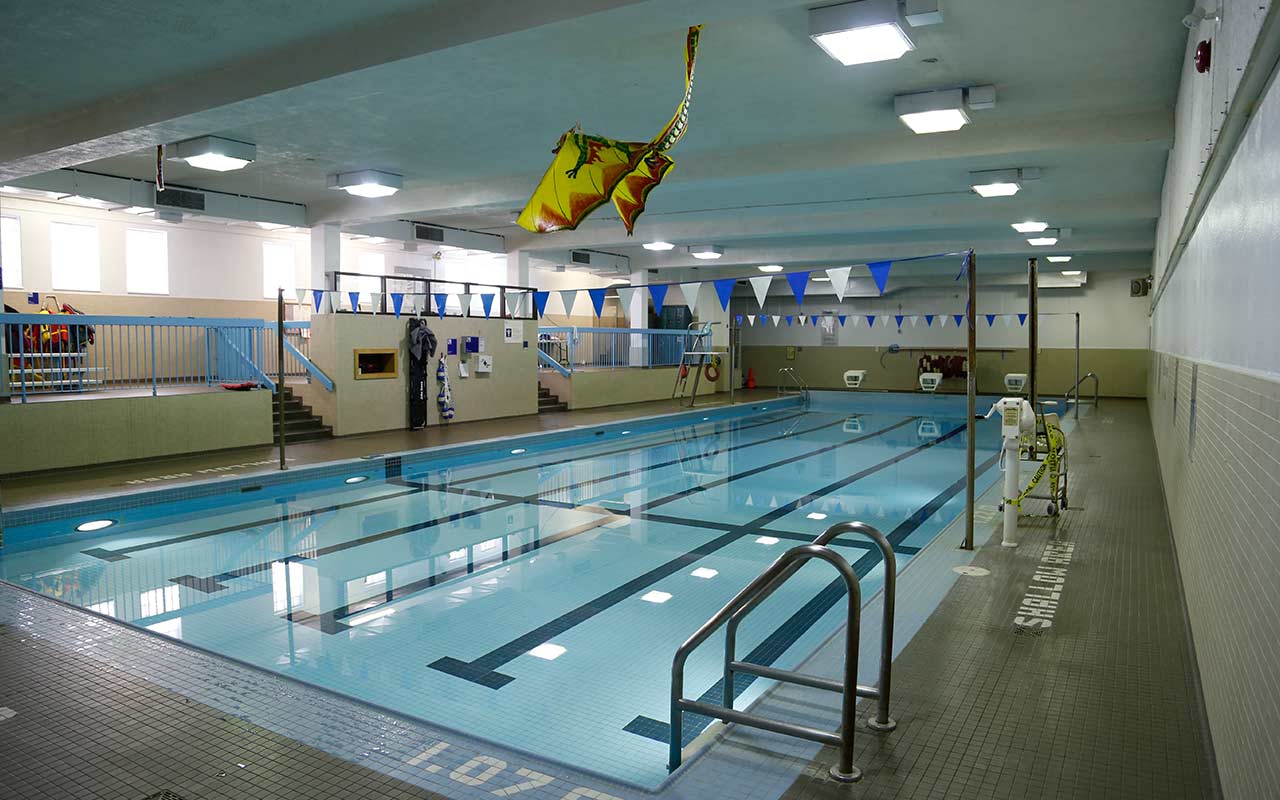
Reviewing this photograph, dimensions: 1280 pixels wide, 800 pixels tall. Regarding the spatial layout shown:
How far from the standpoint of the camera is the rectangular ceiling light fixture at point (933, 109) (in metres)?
6.78

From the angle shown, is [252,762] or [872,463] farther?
[872,463]

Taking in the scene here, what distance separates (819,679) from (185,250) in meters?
15.9

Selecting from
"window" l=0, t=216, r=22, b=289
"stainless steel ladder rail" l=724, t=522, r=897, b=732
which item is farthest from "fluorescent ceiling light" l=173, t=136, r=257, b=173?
"stainless steel ladder rail" l=724, t=522, r=897, b=732

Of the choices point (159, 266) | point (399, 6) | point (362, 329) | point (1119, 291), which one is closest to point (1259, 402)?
point (399, 6)

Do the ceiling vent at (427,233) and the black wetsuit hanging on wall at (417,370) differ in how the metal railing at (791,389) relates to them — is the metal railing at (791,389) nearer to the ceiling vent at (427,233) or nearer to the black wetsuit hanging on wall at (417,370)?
the ceiling vent at (427,233)

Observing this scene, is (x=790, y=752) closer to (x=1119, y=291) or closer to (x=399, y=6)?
(x=399, y=6)

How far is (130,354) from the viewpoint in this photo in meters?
11.1

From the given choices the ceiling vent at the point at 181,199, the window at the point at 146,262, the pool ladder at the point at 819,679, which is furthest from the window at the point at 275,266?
the pool ladder at the point at 819,679

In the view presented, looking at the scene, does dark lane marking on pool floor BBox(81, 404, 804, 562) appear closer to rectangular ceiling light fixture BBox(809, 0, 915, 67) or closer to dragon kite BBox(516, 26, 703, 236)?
dragon kite BBox(516, 26, 703, 236)

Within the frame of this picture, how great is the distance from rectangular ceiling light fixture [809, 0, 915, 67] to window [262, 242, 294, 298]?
46.6 feet

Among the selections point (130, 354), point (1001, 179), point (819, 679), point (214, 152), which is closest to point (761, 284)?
point (1001, 179)

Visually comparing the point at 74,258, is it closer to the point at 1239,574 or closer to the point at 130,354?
the point at 130,354

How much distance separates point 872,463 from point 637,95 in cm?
617

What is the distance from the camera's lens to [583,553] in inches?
251
